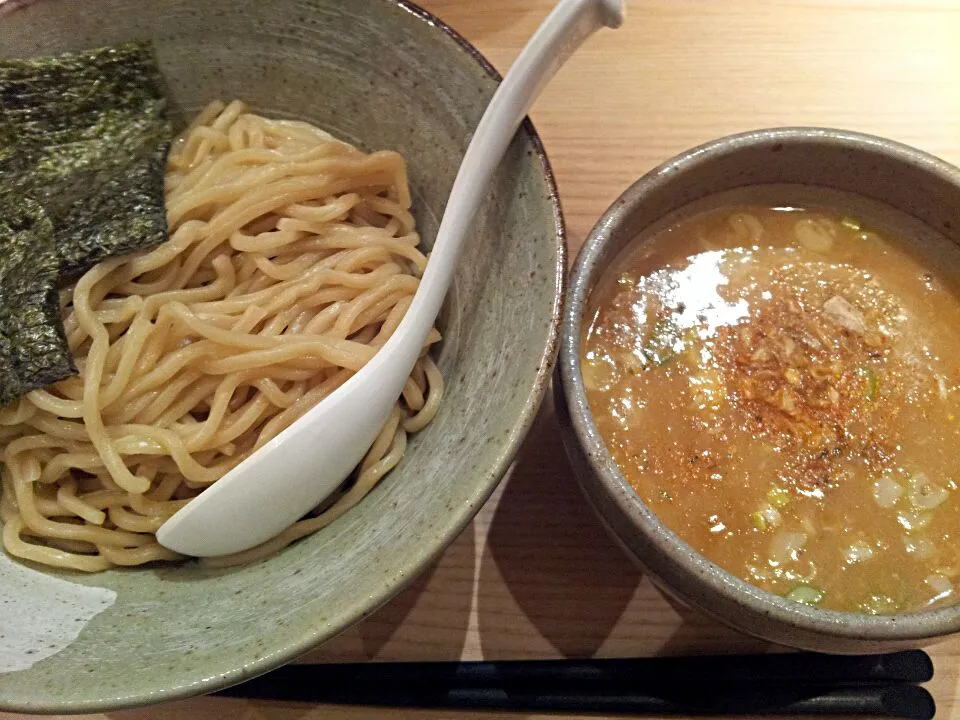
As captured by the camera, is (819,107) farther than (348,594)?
Yes

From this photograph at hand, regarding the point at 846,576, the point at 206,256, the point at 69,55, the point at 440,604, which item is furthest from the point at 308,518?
the point at 69,55

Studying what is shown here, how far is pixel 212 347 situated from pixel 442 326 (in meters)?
0.42

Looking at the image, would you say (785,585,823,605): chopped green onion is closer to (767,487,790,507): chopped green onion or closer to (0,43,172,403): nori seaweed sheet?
(767,487,790,507): chopped green onion

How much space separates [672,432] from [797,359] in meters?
0.28

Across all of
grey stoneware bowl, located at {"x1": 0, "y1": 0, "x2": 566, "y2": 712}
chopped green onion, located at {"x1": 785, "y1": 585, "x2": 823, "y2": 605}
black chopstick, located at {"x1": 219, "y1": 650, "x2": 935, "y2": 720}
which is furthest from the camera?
black chopstick, located at {"x1": 219, "y1": 650, "x2": 935, "y2": 720}

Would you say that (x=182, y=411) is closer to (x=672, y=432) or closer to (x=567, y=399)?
(x=567, y=399)

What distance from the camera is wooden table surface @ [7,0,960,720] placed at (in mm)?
1252

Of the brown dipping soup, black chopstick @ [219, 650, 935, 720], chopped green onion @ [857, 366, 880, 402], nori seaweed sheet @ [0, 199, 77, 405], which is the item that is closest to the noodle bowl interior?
nori seaweed sheet @ [0, 199, 77, 405]

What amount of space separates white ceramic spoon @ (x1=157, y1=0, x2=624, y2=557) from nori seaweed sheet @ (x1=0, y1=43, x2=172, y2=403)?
37 centimetres

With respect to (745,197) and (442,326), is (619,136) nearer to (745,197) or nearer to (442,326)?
(745,197)

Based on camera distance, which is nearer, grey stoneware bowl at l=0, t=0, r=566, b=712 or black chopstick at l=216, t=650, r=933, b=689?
grey stoneware bowl at l=0, t=0, r=566, b=712

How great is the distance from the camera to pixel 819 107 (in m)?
1.80

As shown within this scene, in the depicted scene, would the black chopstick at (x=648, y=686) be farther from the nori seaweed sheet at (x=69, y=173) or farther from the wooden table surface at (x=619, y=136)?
the nori seaweed sheet at (x=69, y=173)

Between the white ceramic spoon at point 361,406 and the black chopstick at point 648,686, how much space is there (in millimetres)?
279
